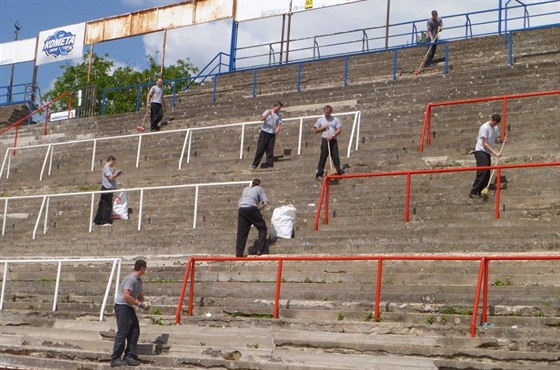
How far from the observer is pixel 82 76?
2340 inches

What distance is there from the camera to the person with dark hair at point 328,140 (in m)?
17.7

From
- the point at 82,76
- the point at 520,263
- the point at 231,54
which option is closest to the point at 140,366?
the point at 520,263

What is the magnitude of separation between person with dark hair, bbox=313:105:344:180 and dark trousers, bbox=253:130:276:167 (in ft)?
6.39

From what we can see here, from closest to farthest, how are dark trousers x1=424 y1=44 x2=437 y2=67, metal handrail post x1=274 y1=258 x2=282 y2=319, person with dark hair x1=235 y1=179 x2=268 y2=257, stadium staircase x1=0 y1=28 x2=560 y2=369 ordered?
stadium staircase x1=0 y1=28 x2=560 y2=369 → metal handrail post x1=274 y1=258 x2=282 y2=319 → person with dark hair x1=235 y1=179 x2=268 y2=257 → dark trousers x1=424 y1=44 x2=437 y2=67

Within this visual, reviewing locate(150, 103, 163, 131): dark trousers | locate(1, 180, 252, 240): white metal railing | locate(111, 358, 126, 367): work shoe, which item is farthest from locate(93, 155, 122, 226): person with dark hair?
locate(111, 358, 126, 367): work shoe

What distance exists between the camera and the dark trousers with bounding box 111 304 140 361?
12.2 meters

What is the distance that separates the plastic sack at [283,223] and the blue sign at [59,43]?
2430 centimetres

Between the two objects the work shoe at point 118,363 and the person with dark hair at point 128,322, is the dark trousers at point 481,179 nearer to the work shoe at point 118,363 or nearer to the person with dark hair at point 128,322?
the person with dark hair at point 128,322

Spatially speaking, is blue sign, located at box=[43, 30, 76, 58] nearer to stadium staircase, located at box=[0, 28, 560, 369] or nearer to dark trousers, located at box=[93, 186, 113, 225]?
stadium staircase, located at box=[0, 28, 560, 369]

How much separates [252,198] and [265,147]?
4133 mm

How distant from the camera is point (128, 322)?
12234 millimetres

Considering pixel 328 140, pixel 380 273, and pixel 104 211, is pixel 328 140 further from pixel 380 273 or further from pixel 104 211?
pixel 380 273

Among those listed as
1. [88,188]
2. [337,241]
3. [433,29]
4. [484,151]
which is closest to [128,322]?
[337,241]

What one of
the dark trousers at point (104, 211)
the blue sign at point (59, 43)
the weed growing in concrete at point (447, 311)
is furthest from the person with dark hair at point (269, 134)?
the blue sign at point (59, 43)
